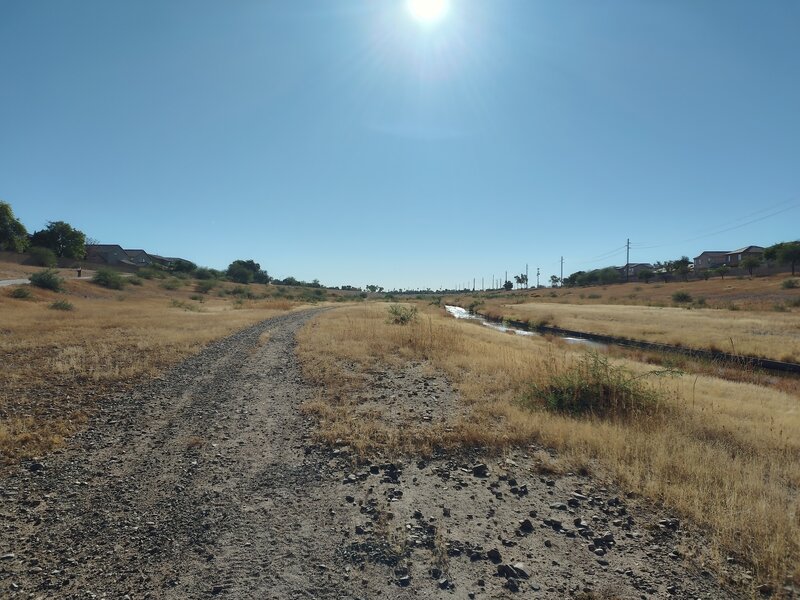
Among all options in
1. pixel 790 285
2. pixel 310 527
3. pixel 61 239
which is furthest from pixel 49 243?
pixel 790 285

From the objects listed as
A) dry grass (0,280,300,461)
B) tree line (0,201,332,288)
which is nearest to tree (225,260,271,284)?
tree line (0,201,332,288)

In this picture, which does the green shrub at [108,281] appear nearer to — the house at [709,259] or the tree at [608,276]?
the tree at [608,276]

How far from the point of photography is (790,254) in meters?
74.9

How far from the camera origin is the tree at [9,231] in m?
70.5

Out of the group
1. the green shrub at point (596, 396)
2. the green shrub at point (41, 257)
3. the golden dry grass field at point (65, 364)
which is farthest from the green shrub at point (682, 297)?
the green shrub at point (41, 257)

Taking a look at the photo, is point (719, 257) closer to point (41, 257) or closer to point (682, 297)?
point (682, 297)

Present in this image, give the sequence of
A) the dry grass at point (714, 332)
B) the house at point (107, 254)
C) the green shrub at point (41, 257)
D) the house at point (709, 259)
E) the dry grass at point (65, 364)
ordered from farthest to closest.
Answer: the house at point (709, 259), the house at point (107, 254), the green shrub at point (41, 257), the dry grass at point (714, 332), the dry grass at point (65, 364)

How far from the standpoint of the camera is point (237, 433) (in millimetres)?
6941

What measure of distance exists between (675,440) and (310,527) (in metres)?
5.84

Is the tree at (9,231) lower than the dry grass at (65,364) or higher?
higher

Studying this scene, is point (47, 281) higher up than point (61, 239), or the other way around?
point (61, 239)

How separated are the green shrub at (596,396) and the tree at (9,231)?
9601 cm

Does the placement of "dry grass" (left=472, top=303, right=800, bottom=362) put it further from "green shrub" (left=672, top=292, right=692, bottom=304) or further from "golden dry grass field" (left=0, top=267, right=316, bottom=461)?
"green shrub" (left=672, top=292, right=692, bottom=304)

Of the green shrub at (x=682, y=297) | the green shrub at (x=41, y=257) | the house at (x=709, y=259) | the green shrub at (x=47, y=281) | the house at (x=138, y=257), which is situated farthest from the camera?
the house at (x=709, y=259)
